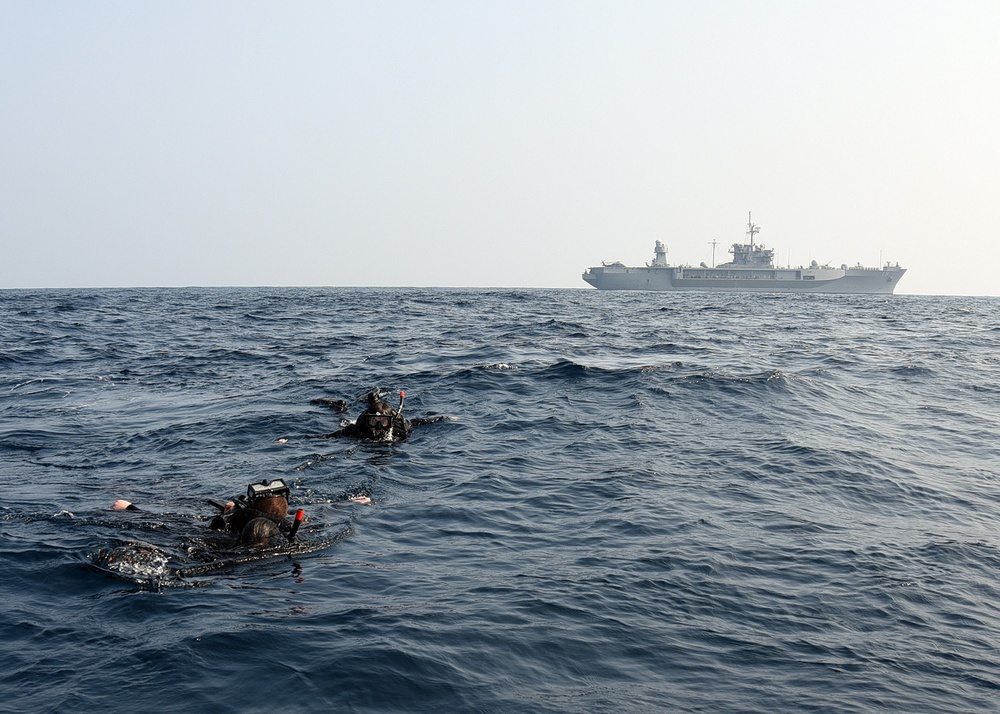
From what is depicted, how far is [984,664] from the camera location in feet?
21.9

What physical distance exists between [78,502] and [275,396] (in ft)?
29.6

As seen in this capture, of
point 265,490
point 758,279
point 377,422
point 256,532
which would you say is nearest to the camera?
point 256,532

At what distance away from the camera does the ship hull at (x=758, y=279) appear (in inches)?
4921

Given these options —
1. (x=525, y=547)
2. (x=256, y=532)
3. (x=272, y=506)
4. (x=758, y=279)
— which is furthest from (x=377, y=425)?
(x=758, y=279)

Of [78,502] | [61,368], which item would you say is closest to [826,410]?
[78,502]

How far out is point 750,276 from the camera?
126188 mm

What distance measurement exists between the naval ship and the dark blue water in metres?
106

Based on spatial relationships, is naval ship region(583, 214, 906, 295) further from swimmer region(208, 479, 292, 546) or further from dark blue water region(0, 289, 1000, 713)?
swimmer region(208, 479, 292, 546)

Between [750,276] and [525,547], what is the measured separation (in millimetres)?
124251

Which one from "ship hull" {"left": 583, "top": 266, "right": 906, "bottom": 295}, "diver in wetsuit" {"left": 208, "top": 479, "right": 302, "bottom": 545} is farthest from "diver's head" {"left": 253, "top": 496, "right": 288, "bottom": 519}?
"ship hull" {"left": 583, "top": 266, "right": 906, "bottom": 295}

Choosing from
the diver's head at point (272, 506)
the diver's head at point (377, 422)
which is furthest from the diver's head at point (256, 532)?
the diver's head at point (377, 422)

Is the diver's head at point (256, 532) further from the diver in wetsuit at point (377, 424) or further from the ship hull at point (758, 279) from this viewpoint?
the ship hull at point (758, 279)

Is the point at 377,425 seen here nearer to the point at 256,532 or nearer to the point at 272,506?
the point at 272,506

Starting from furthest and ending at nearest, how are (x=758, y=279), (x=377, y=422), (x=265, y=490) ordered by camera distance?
(x=758, y=279)
(x=377, y=422)
(x=265, y=490)
